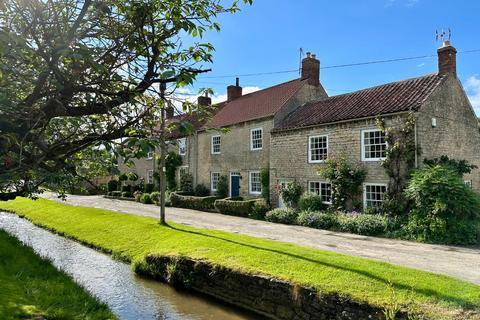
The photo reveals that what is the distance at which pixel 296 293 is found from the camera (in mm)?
8695

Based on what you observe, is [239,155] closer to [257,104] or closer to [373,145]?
[257,104]

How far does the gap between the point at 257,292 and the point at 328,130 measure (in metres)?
13.3

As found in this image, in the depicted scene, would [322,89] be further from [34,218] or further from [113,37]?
[113,37]

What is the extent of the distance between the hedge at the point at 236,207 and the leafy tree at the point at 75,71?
1929 cm

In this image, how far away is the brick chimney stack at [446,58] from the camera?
64.5 ft

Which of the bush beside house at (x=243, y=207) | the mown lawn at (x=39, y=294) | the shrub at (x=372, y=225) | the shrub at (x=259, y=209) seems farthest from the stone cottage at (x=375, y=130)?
the mown lawn at (x=39, y=294)

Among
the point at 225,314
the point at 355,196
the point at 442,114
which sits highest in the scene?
the point at 442,114

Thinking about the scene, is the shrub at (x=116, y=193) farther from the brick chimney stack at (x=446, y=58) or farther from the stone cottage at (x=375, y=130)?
the brick chimney stack at (x=446, y=58)

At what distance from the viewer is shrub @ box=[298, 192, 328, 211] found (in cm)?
2062

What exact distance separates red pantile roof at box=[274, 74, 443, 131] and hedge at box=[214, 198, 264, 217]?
5.37m

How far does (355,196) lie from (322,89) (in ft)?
37.6

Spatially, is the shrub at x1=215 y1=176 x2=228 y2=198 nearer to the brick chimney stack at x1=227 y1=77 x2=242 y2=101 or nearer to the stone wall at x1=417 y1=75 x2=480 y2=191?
the brick chimney stack at x1=227 y1=77 x2=242 y2=101

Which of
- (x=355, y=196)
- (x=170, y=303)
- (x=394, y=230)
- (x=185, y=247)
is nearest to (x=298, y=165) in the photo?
(x=355, y=196)

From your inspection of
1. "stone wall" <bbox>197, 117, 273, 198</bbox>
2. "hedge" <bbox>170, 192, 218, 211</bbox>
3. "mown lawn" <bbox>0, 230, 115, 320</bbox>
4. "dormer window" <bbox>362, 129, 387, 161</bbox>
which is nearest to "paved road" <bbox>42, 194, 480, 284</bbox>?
"dormer window" <bbox>362, 129, 387, 161</bbox>
